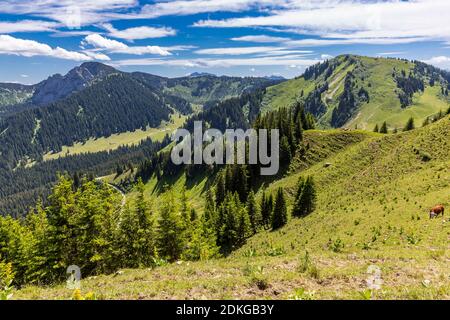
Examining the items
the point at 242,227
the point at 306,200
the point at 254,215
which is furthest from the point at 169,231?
the point at 254,215

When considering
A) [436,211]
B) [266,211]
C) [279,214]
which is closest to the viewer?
[436,211]

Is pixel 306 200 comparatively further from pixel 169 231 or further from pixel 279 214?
pixel 169 231

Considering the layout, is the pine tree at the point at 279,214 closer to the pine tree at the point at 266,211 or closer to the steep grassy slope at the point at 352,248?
the steep grassy slope at the point at 352,248

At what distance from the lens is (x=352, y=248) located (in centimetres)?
2808

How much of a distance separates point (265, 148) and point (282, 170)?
12.7 meters

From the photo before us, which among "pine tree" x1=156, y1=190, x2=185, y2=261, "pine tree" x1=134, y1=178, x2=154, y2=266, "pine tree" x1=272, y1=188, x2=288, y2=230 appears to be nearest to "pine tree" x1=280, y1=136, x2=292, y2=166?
"pine tree" x1=272, y1=188, x2=288, y2=230

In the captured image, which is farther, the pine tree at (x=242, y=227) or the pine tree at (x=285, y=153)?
the pine tree at (x=285, y=153)

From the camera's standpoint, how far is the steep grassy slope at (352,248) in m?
15.2

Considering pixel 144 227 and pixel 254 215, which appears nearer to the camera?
pixel 144 227

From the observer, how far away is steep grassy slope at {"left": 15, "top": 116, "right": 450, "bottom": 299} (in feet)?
49.9

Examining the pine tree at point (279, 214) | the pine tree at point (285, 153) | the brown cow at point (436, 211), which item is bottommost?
the pine tree at point (279, 214)

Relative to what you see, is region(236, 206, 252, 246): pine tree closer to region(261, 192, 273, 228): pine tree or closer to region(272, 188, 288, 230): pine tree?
region(272, 188, 288, 230): pine tree

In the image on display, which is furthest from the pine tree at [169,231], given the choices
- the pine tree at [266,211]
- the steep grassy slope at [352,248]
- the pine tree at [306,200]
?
the pine tree at [266,211]
